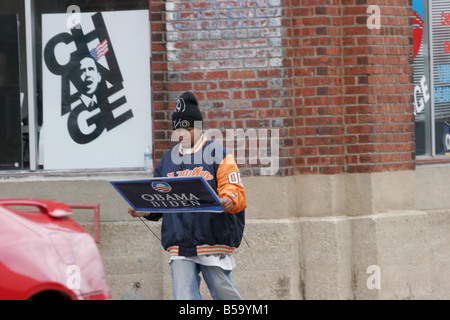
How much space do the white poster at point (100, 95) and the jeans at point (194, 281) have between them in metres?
2.72

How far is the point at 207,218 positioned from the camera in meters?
5.48

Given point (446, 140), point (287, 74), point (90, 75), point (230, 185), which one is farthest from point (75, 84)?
point (446, 140)

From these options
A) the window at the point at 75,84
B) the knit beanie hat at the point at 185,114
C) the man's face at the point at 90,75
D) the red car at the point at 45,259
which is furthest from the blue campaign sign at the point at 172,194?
the man's face at the point at 90,75

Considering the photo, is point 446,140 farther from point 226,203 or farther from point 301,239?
point 226,203

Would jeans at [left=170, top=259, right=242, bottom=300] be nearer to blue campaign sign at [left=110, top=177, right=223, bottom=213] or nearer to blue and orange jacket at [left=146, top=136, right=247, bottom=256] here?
blue and orange jacket at [left=146, top=136, right=247, bottom=256]

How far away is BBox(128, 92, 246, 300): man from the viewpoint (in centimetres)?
548

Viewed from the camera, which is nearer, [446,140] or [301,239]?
[301,239]

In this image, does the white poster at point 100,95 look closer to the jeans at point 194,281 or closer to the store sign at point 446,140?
the jeans at point 194,281

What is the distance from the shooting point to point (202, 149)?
5590 millimetres

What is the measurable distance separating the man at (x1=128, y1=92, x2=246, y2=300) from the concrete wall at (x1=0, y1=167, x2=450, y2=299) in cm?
203

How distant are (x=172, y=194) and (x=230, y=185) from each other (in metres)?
0.42

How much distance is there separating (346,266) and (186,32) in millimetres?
2918
